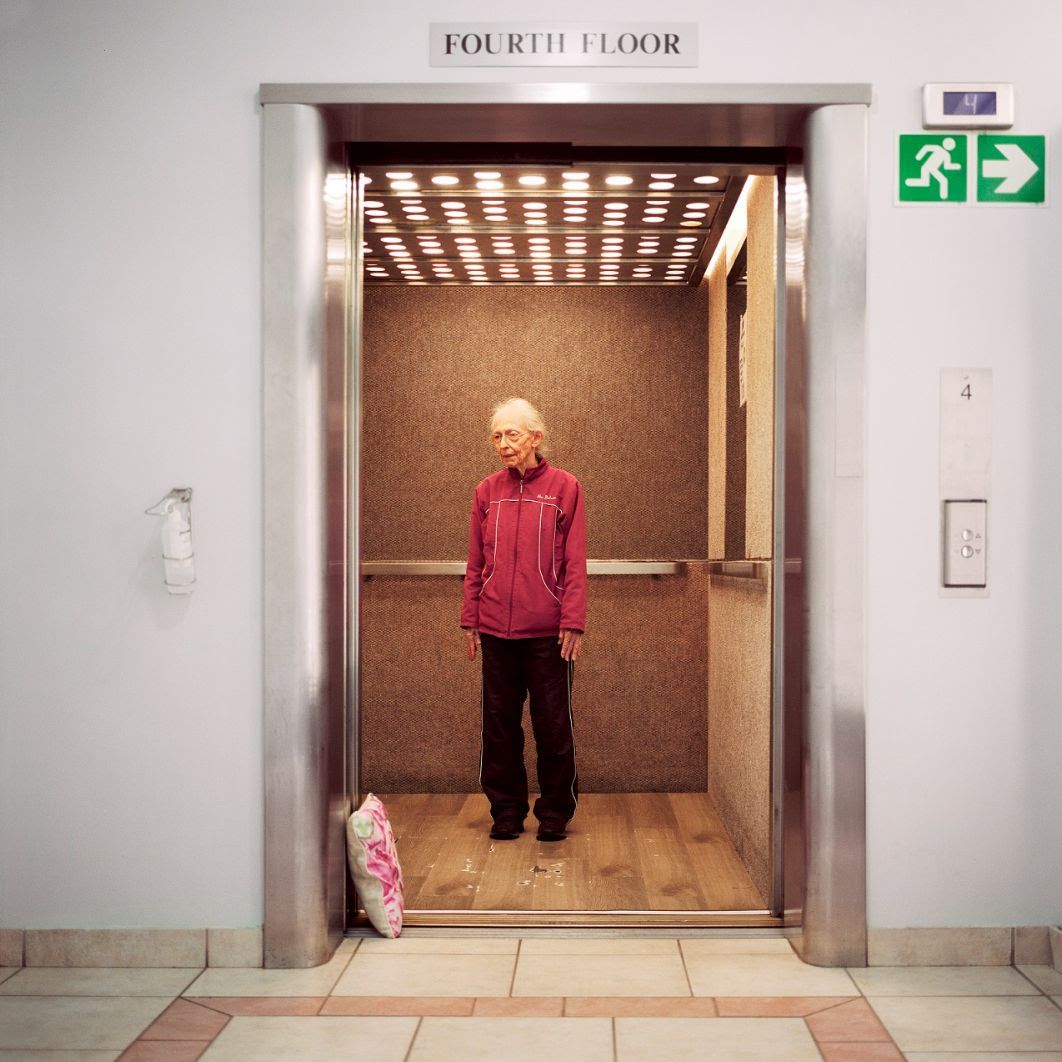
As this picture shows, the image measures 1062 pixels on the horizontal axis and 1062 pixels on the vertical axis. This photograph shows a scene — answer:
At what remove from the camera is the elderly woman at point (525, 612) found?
470 cm

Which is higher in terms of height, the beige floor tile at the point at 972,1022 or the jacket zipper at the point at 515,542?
the jacket zipper at the point at 515,542

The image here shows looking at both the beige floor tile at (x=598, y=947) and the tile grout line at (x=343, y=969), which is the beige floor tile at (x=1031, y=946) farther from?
the tile grout line at (x=343, y=969)

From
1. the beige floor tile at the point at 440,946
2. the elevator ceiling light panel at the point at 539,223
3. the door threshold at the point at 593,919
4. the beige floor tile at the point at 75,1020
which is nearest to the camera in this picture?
the beige floor tile at the point at 75,1020

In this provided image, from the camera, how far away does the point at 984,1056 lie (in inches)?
106

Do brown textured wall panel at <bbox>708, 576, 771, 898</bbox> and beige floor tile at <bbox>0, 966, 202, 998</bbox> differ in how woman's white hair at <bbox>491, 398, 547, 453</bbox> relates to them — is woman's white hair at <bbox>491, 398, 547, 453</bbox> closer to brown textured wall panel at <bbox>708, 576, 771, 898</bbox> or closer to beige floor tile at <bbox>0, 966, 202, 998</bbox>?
brown textured wall panel at <bbox>708, 576, 771, 898</bbox>

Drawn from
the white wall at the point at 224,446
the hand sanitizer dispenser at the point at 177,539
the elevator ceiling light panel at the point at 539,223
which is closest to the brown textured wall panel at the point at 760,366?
the elevator ceiling light panel at the point at 539,223

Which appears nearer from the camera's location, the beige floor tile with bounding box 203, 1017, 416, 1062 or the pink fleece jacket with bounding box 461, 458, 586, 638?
the beige floor tile with bounding box 203, 1017, 416, 1062

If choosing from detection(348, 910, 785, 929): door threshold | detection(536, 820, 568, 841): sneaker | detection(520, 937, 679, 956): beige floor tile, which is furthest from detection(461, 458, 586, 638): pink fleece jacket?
detection(520, 937, 679, 956): beige floor tile

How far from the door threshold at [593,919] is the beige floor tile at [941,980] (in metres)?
0.38

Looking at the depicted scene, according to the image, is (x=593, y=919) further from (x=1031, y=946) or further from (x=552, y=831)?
(x=1031, y=946)

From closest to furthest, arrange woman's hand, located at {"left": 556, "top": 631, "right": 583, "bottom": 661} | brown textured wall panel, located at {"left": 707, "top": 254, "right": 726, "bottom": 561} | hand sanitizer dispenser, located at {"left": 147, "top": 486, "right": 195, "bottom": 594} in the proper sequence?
hand sanitizer dispenser, located at {"left": 147, "top": 486, "right": 195, "bottom": 594} < woman's hand, located at {"left": 556, "top": 631, "right": 583, "bottom": 661} < brown textured wall panel, located at {"left": 707, "top": 254, "right": 726, "bottom": 561}

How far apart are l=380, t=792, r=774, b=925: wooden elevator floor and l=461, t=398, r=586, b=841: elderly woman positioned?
0.73ft

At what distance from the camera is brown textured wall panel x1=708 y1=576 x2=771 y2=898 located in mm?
3898

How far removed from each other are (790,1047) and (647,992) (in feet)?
1.45
